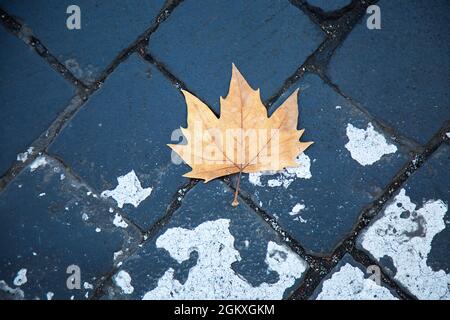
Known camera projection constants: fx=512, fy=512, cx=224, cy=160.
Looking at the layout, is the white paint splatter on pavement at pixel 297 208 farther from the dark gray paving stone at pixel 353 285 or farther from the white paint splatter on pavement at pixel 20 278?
the white paint splatter on pavement at pixel 20 278

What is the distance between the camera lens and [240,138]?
204 centimetres

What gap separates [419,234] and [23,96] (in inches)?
69.1

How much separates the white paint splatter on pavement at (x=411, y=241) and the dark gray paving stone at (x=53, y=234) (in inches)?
39.4

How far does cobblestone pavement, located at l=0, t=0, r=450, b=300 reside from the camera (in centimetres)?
208

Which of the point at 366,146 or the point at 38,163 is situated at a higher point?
the point at 366,146

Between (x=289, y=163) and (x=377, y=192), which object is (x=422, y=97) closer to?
(x=377, y=192)

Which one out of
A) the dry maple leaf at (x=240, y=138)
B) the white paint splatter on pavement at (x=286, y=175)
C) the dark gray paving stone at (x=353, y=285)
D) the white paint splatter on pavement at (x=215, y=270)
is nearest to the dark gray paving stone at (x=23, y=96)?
the dry maple leaf at (x=240, y=138)

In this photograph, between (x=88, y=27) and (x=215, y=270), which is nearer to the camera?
(x=215, y=270)

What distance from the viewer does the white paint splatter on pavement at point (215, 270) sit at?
2070 mm

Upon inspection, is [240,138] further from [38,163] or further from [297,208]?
[38,163]

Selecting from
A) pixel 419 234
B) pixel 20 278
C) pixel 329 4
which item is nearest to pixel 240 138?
pixel 329 4

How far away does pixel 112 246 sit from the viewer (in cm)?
211

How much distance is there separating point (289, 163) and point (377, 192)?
39 centimetres

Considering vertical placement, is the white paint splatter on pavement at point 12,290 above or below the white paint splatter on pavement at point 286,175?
below
